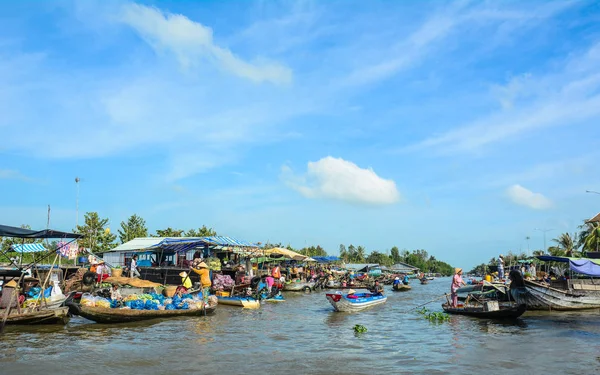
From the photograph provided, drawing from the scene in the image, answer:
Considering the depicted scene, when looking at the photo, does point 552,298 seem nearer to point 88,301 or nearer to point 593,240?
point 593,240

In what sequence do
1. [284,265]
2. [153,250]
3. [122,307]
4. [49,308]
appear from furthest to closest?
1. [284,265]
2. [153,250]
3. [122,307]
4. [49,308]

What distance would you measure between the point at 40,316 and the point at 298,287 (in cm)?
2285

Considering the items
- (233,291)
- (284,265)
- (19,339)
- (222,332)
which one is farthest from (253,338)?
(284,265)

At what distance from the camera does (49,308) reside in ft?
51.9

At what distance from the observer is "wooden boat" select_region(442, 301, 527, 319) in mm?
18094

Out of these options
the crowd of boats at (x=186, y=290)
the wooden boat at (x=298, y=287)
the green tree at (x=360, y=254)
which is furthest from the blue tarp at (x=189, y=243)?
the green tree at (x=360, y=254)

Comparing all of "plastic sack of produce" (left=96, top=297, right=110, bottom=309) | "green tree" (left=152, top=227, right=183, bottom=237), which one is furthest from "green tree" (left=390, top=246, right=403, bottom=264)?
"plastic sack of produce" (left=96, top=297, right=110, bottom=309)

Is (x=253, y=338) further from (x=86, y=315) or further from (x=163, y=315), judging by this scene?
(x=86, y=315)

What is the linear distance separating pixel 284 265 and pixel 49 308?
34.9 meters

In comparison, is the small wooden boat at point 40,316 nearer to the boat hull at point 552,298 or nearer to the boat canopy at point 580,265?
the boat hull at point 552,298

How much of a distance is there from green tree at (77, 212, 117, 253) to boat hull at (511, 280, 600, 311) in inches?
1365

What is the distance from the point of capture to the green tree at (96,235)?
4316 centimetres

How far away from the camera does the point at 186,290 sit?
2073cm

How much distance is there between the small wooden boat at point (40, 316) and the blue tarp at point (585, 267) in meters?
22.1
